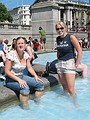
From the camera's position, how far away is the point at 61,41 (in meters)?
6.68

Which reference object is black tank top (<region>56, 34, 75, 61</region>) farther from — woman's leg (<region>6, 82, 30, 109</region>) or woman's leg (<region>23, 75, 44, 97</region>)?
woman's leg (<region>6, 82, 30, 109</region>)

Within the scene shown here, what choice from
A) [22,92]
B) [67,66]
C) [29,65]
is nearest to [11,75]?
[22,92]

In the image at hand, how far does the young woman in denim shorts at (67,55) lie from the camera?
6.58 m

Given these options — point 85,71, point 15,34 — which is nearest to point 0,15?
A: point 15,34

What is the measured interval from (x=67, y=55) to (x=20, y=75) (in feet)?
3.66

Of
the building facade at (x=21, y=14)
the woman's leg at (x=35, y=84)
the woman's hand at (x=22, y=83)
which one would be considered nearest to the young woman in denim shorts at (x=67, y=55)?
the woman's leg at (x=35, y=84)

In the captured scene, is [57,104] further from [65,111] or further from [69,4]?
[69,4]

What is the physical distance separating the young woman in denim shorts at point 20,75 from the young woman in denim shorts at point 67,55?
2.01 ft

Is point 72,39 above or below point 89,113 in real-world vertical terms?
above

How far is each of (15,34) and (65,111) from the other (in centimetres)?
2722

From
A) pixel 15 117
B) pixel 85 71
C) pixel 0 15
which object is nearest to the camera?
pixel 15 117

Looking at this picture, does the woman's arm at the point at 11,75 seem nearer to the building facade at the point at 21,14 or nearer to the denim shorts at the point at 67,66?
the denim shorts at the point at 67,66

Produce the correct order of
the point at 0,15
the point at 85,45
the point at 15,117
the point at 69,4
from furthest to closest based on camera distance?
the point at 0,15 < the point at 69,4 < the point at 85,45 < the point at 15,117

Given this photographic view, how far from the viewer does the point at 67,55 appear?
6.69m
